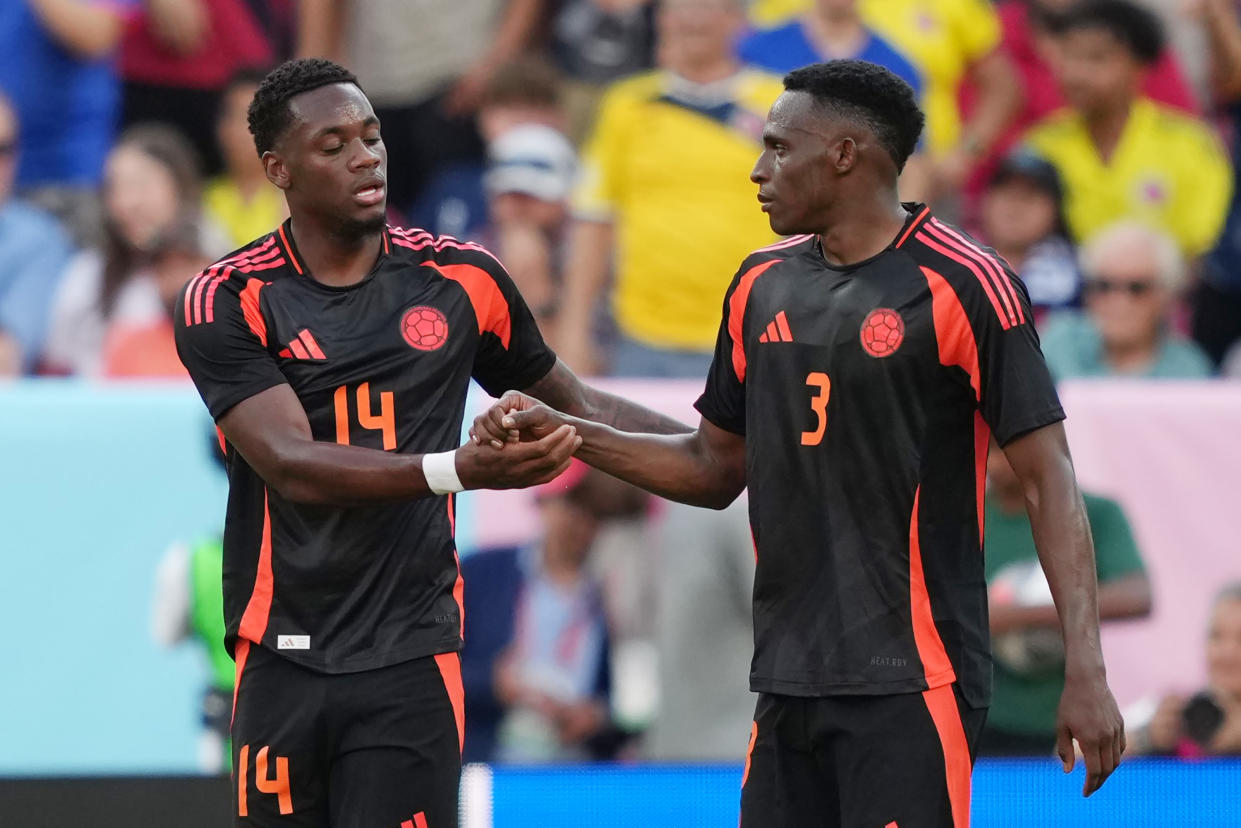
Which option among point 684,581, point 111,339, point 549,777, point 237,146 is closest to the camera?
point 549,777

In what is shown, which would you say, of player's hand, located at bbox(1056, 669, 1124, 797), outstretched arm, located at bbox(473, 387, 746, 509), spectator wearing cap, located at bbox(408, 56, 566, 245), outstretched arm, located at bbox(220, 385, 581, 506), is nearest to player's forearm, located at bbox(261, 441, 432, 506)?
outstretched arm, located at bbox(220, 385, 581, 506)

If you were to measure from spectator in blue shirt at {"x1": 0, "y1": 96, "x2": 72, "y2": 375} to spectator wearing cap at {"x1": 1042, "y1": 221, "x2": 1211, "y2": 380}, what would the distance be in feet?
14.4

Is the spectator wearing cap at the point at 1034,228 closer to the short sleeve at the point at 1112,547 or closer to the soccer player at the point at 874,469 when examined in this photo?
the short sleeve at the point at 1112,547

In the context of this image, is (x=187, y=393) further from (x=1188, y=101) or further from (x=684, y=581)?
(x=1188, y=101)

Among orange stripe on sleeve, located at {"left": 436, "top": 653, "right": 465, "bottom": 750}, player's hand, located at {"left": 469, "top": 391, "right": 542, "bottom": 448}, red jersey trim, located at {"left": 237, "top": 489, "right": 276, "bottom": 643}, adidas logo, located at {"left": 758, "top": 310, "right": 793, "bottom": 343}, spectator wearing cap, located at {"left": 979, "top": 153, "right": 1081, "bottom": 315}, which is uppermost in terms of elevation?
spectator wearing cap, located at {"left": 979, "top": 153, "right": 1081, "bottom": 315}

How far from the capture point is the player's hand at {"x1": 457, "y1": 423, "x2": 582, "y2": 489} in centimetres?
406

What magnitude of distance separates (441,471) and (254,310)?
59cm

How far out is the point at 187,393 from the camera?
6742 mm

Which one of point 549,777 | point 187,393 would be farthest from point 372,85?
point 549,777

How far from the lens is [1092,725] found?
3680 mm

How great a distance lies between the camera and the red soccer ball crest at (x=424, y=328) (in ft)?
13.9

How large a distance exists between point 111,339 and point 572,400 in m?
4.13

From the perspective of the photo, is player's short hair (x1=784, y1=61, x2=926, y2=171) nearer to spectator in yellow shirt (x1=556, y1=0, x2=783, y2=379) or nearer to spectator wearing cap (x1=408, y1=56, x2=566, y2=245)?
spectator in yellow shirt (x1=556, y1=0, x2=783, y2=379)

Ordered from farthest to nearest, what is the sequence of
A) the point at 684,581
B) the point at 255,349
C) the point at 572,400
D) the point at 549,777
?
the point at 684,581 < the point at 549,777 < the point at 572,400 < the point at 255,349
